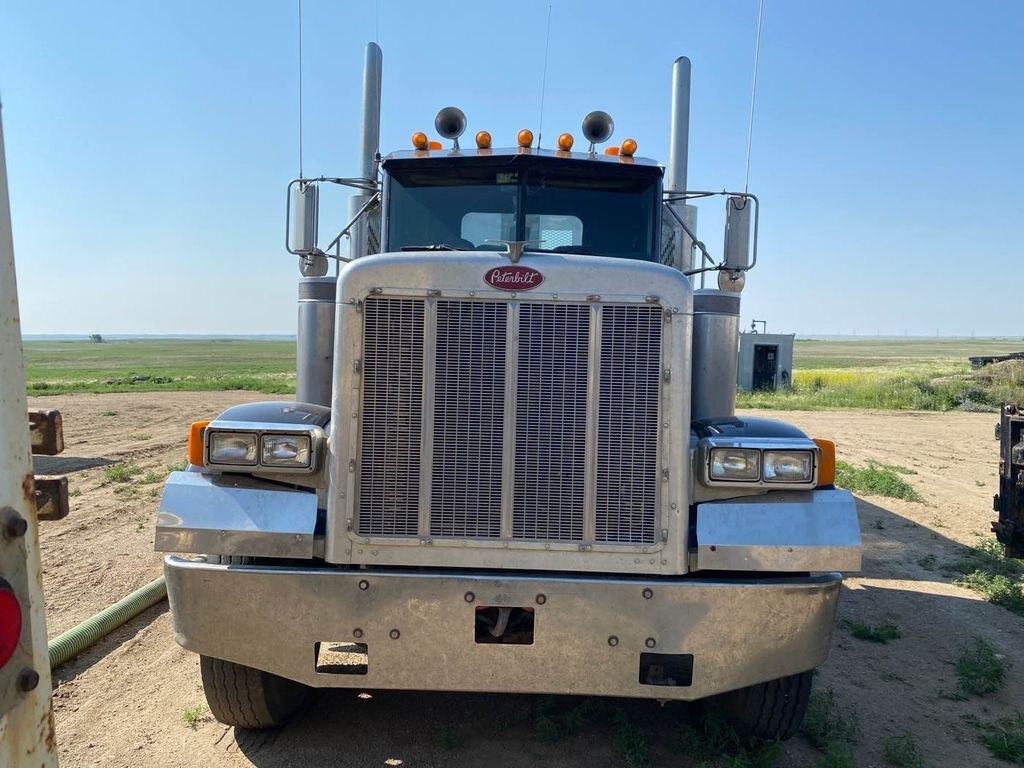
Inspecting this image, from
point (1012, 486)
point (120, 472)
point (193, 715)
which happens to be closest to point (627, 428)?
point (193, 715)

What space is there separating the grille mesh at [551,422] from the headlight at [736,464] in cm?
58

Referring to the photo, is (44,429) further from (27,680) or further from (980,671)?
(980,671)

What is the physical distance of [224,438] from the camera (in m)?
3.21

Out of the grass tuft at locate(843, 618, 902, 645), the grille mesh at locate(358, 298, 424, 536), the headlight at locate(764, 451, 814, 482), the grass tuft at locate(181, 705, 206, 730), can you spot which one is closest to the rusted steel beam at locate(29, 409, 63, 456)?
the grille mesh at locate(358, 298, 424, 536)

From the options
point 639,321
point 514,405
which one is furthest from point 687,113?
point 514,405

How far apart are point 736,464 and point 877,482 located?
8.01 m

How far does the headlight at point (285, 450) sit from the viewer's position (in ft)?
10.4

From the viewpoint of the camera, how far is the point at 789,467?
10.5ft

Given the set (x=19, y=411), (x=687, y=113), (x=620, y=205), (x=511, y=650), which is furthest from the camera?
(x=687, y=113)

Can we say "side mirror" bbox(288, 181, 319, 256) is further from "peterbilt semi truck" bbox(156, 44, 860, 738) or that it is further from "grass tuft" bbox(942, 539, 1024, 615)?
"grass tuft" bbox(942, 539, 1024, 615)

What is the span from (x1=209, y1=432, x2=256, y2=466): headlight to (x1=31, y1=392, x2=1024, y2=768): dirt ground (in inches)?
53.3

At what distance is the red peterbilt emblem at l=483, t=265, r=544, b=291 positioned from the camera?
123 inches

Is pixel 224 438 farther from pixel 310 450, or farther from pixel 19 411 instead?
pixel 19 411

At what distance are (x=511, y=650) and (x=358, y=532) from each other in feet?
2.56
